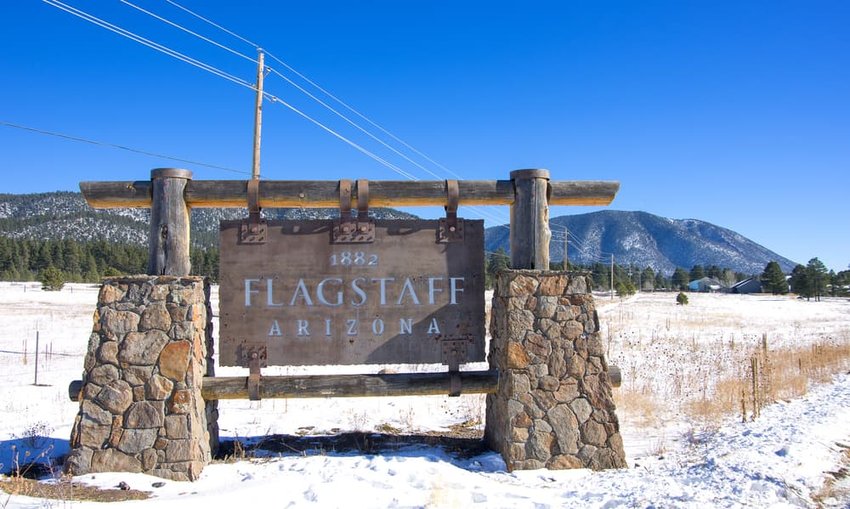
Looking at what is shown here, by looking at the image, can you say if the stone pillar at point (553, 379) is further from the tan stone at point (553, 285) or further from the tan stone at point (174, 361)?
the tan stone at point (174, 361)

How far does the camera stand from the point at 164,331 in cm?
574

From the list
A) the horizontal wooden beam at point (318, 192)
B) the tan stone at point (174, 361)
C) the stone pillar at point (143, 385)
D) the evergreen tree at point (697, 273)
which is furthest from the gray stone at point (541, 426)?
the evergreen tree at point (697, 273)

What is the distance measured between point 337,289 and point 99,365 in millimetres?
2537

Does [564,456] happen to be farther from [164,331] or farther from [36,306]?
[36,306]

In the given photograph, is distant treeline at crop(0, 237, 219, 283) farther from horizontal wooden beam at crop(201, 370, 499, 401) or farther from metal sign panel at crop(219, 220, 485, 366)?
horizontal wooden beam at crop(201, 370, 499, 401)

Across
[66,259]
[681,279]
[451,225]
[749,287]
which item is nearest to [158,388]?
[451,225]

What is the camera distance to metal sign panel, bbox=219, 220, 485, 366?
6.14 metres

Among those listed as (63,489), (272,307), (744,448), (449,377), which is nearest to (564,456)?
(449,377)

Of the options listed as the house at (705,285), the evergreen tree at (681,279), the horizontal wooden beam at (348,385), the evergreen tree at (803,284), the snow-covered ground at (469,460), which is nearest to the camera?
the snow-covered ground at (469,460)

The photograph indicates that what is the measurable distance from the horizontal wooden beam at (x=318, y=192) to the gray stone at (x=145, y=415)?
2171 mm

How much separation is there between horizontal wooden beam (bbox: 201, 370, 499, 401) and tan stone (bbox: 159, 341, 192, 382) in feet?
1.16

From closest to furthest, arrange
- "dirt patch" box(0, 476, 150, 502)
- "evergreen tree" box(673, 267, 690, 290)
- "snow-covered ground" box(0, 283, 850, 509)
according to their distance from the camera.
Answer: "snow-covered ground" box(0, 283, 850, 509) < "dirt patch" box(0, 476, 150, 502) < "evergreen tree" box(673, 267, 690, 290)

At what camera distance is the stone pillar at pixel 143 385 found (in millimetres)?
5574

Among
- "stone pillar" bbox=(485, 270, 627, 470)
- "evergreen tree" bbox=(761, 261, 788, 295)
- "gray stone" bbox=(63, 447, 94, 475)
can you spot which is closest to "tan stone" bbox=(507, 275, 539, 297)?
"stone pillar" bbox=(485, 270, 627, 470)
